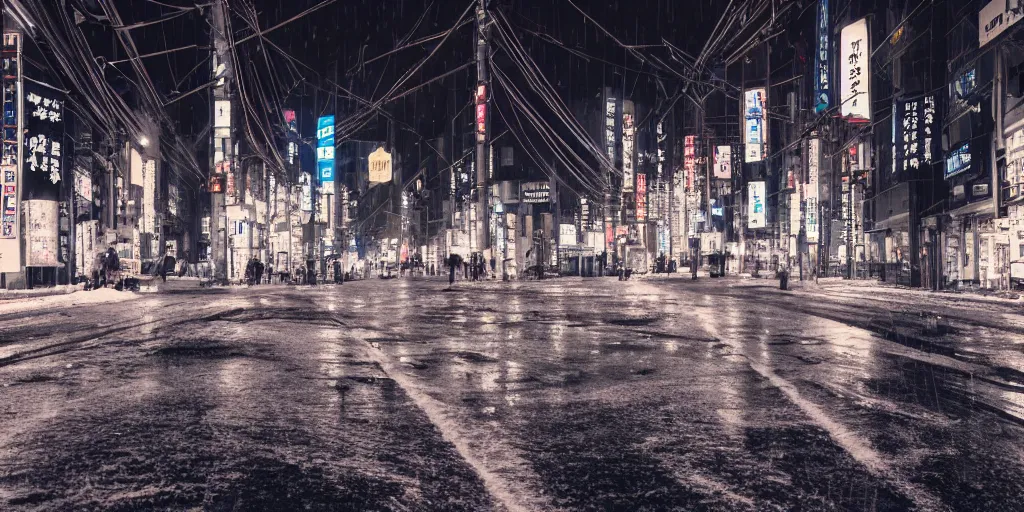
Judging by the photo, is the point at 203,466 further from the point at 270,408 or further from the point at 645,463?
the point at 645,463

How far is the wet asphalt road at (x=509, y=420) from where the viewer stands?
15.4ft

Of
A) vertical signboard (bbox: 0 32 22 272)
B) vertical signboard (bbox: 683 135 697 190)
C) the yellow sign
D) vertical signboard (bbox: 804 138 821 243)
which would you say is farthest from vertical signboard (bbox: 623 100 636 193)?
vertical signboard (bbox: 0 32 22 272)

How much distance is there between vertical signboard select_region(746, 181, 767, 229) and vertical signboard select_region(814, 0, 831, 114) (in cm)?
1946

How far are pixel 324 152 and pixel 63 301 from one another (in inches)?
1368

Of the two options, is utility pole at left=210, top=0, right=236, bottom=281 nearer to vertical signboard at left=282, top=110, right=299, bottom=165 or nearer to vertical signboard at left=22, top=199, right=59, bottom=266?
vertical signboard at left=22, top=199, right=59, bottom=266

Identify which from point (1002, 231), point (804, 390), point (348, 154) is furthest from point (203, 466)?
point (348, 154)

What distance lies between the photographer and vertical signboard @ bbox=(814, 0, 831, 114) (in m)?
40.1

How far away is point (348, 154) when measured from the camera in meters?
99.4

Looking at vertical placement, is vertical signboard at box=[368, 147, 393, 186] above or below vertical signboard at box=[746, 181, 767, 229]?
above

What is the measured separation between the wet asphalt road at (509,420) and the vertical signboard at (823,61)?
96.2ft

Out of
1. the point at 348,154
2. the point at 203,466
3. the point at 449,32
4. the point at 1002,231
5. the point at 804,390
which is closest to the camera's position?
the point at 203,466

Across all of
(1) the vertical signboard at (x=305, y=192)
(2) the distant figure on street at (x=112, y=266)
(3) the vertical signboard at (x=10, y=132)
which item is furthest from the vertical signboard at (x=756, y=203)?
(3) the vertical signboard at (x=10, y=132)

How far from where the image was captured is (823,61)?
41000mm

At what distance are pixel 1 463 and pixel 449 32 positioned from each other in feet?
109
